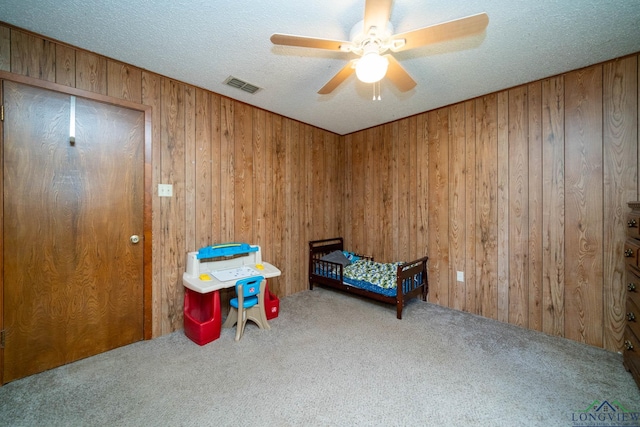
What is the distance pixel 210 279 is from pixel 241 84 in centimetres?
186

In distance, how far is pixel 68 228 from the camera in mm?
1889

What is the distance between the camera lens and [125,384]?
1.69m

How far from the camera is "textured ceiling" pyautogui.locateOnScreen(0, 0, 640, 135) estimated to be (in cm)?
150

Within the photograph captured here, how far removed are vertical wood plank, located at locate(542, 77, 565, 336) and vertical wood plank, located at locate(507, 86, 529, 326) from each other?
A: 131 millimetres

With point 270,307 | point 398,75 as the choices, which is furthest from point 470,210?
point 270,307

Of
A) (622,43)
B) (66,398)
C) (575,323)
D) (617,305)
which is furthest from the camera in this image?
(575,323)

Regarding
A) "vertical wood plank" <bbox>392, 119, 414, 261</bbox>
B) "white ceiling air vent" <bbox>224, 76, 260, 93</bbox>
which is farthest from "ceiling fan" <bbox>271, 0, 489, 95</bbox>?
"vertical wood plank" <bbox>392, 119, 414, 261</bbox>

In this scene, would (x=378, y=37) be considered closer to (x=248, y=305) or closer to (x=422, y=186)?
(x=422, y=186)

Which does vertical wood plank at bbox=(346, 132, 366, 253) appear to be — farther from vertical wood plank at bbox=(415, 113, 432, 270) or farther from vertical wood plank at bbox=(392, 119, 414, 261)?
vertical wood plank at bbox=(415, 113, 432, 270)

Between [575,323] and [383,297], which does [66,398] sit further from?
[575,323]

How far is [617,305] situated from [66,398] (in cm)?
402

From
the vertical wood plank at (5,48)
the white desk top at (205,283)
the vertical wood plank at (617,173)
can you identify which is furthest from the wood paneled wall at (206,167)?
the vertical wood plank at (617,173)

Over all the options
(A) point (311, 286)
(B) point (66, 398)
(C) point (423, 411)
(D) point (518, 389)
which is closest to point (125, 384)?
(B) point (66, 398)

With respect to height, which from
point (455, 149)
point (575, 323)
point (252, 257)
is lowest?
point (575, 323)
